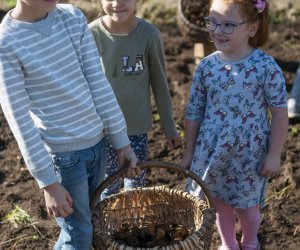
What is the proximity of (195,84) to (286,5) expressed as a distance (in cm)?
400

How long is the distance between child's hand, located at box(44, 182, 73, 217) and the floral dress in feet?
2.59

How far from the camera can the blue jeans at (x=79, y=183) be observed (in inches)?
97.6

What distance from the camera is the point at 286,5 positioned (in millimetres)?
6562

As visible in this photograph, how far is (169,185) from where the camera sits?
13.3 feet

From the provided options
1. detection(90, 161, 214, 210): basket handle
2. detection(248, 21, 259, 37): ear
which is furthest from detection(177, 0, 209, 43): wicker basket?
detection(90, 161, 214, 210): basket handle

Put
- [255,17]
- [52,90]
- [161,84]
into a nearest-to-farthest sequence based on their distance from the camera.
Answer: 1. [52,90]
2. [255,17]
3. [161,84]

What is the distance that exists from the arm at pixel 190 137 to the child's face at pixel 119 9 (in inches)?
23.1

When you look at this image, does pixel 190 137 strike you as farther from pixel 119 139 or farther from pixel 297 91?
pixel 297 91

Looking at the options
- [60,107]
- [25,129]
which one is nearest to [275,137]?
[60,107]

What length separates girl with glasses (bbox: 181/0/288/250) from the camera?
273 centimetres

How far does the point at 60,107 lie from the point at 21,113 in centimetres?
19

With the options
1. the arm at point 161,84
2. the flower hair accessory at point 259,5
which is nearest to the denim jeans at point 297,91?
the arm at point 161,84

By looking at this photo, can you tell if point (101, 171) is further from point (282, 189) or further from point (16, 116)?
point (282, 189)

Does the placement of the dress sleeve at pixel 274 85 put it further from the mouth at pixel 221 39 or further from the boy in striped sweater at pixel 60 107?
the boy in striped sweater at pixel 60 107
